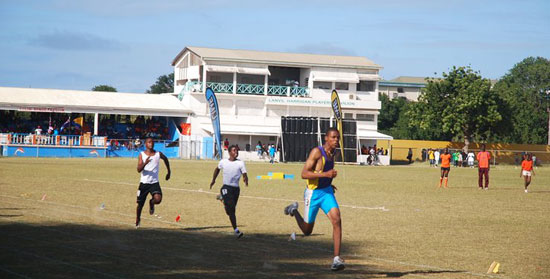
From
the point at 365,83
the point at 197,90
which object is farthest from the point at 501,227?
the point at 365,83

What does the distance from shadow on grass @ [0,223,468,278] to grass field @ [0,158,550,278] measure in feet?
0.06

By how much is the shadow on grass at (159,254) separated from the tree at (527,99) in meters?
66.9

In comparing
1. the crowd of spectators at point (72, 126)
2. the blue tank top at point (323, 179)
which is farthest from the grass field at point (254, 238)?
the crowd of spectators at point (72, 126)

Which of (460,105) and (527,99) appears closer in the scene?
(460,105)

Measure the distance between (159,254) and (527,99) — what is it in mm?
107780

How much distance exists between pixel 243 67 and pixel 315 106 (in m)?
8.16

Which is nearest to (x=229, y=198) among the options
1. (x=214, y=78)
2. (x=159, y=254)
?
(x=159, y=254)

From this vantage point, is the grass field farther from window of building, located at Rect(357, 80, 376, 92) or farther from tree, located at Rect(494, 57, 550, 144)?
tree, located at Rect(494, 57, 550, 144)

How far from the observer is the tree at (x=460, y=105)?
7238 centimetres

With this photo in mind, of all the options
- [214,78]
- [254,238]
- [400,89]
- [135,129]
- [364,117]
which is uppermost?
[400,89]

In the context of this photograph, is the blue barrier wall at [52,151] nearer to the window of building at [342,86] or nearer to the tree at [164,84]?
the window of building at [342,86]

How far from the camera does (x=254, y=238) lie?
14.6 meters

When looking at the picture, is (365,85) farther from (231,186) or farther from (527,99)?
(231,186)

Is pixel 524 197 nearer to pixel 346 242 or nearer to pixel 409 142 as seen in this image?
pixel 346 242
